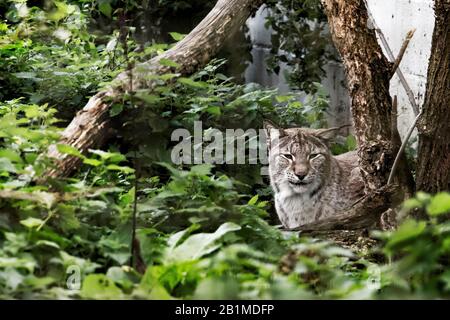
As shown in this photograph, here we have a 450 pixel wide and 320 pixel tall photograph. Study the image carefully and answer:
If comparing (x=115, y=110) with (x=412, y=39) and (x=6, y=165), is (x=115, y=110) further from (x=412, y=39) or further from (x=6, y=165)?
(x=412, y=39)

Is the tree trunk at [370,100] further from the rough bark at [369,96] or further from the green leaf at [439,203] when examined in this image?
the green leaf at [439,203]

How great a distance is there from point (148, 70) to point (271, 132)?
159 cm

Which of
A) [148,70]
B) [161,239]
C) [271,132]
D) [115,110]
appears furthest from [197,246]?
[271,132]

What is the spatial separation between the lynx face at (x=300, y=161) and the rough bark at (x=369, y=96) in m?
0.86

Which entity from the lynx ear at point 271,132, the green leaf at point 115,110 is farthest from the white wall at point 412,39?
the green leaf at point 115,110

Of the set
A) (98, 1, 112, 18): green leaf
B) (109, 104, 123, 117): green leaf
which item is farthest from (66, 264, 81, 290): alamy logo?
(98, 1, 112, 18): green leaf

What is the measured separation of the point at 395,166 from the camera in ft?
16.0

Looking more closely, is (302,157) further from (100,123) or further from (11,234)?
(11,234)

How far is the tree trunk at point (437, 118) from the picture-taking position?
4895 mm

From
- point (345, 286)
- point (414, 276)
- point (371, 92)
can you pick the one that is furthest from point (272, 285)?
point (371, 92)

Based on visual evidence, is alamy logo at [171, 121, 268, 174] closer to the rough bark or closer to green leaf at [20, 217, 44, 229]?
the rough bark

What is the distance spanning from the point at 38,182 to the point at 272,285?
4.86ft

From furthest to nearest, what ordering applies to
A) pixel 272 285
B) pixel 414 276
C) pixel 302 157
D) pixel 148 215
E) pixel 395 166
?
pixel 302 157 → pixel 395 166 → pixel 148 215 → pixel 414 276 → pixel 272 285

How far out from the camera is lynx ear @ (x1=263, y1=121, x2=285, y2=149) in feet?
20.3
